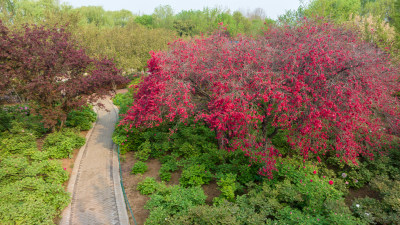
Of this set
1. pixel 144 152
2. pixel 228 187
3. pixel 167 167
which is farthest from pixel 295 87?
pixel 144 152

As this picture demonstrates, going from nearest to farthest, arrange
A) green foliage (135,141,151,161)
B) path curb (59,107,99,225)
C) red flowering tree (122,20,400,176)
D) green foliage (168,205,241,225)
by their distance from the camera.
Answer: green foliage (168,205,241,225)
red flowering tree (122,20,400,176)
path curb (59,107,99,225)
green foliage (135,141,151,161)

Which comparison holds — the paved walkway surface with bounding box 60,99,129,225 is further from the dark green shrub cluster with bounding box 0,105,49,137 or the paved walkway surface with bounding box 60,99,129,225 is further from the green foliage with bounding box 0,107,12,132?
the green foliage with bounding box 0,107,12,132

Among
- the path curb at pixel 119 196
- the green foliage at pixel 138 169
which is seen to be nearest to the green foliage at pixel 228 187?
the path curb at pixel 119 196

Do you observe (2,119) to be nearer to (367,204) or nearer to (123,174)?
(123,174)

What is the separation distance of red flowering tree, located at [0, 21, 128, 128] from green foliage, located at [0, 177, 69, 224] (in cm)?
350

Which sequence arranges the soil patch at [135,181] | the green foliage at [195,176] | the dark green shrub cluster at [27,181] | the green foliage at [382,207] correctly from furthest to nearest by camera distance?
the green foliage at [195,176]
the soil patch at [135,181]
the dark green shrub cluster at [27,181]
the green foliage at [382,207]

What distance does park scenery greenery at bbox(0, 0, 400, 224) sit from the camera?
6.46 m

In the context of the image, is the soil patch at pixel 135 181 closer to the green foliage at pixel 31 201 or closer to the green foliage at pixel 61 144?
the green foliage at pixel 31 201

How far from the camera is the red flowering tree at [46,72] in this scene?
9.87 m

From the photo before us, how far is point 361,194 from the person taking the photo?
802 centimetres

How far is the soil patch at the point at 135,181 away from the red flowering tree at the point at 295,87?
2796mm

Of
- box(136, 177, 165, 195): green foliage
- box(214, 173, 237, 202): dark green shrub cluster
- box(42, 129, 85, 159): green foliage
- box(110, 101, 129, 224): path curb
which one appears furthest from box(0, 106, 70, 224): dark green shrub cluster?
box(214, 173, 237, 202): dark green shrub cluster

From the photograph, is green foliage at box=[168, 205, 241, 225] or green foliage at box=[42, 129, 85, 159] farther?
green foliage at box=[42, 129, 85, 159]

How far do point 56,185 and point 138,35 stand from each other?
69.9ft
